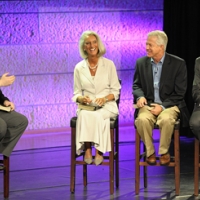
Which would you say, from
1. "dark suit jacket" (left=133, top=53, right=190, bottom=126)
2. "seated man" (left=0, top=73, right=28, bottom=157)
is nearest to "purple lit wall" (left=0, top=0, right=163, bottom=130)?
"seated man" (left=0, top=73, right=28, bottom=157)

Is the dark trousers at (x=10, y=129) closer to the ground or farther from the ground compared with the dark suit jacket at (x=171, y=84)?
closer to the ground

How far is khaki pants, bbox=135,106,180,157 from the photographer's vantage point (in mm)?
5227

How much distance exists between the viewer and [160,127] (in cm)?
527

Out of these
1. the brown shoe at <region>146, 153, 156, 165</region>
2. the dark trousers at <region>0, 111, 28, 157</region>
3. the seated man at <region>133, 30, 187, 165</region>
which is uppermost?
the seated man at <region>133, 30, 187, 165</region>

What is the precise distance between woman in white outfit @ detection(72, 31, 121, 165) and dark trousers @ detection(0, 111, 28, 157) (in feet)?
1.70

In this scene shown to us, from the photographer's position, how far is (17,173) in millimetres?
6074

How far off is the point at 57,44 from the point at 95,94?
93.8 inches

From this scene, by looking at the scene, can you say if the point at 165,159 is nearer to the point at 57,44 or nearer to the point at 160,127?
the point at 160,127

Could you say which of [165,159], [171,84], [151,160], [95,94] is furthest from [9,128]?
[171,84]

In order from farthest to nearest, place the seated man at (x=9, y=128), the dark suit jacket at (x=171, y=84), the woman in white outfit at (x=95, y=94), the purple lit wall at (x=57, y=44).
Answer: the purple lit wall at (x=57, y=44), the dark suit jacket at (x=171, y=84), the woman in white outfit at (x=95, y=94), the seated man at (x=9, y=128)

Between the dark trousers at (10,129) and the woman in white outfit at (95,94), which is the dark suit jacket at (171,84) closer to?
the woman in white outfit at (95,94)

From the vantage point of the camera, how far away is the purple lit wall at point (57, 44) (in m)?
7.59

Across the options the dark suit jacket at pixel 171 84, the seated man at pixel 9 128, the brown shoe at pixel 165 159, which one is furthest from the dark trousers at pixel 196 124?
the seated man at pixel 9 128

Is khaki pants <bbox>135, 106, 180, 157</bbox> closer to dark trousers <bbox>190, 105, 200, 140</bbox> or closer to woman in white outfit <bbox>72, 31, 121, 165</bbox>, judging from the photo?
dark trousers <bbox>190, 105, 200, 140</bbox>
